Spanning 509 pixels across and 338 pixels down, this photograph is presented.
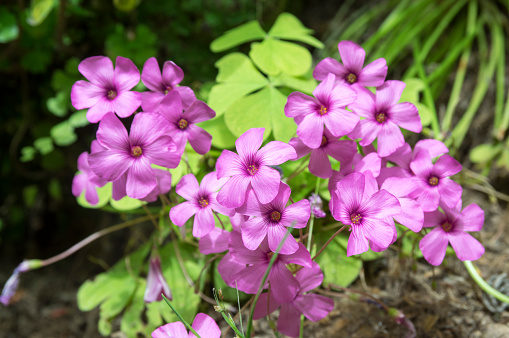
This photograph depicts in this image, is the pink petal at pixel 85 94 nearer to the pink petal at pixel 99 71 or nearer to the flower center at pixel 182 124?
the pink petal at pixel 99 71

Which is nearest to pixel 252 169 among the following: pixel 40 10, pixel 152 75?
pixel 152 75

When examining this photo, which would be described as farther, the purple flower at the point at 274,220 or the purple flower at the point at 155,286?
the purple flower at the point at 155,286

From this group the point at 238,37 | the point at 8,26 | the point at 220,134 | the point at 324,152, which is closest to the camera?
the point at 324,152

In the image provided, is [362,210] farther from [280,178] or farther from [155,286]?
[155,286]

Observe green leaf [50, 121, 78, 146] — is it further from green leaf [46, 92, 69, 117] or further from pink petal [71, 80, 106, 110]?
pink petal [71, 80, 106, 110]

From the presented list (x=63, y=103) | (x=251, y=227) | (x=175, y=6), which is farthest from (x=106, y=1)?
(x=251, y=227)

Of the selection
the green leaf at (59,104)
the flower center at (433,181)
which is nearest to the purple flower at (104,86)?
the flower center at (433,181)

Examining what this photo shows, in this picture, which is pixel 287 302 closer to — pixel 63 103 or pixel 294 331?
pixel 294 331
